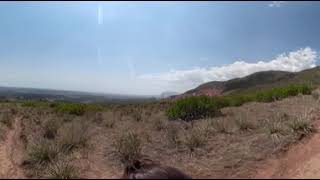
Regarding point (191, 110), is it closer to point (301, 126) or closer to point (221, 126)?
point (221, 126)

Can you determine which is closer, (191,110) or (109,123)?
(109,123)

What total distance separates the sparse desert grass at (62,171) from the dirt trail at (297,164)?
3873mm

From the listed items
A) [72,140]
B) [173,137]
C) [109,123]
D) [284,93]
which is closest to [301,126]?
[173,137]

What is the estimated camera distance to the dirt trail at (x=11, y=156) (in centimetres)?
1011

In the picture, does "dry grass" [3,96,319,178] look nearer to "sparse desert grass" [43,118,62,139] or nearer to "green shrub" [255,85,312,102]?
"sparse desert grass" [43,118,62,139]

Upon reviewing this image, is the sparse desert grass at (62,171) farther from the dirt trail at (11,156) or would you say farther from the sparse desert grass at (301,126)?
the sparse desert grass at (301,126)

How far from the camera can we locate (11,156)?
11.8m

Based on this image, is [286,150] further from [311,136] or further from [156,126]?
[156,126]

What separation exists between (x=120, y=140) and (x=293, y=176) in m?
4.59

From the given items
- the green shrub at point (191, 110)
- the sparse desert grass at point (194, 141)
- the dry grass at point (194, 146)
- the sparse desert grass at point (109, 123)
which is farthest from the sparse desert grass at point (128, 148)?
the green shrub at point (191, 110)

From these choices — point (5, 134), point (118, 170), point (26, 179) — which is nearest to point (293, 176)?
point (118, 170)

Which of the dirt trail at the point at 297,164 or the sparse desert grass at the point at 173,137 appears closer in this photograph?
the dirt trail at the point at 297,164

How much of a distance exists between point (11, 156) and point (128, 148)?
336cm

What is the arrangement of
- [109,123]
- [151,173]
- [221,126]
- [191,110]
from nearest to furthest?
[151,173]
[221,126]
[109,123]
[191,110]
